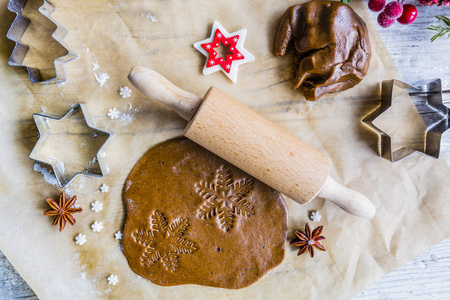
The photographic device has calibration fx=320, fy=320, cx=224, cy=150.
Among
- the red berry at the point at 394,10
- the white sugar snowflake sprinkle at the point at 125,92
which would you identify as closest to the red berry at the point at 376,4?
the red berry at the point at 394,10

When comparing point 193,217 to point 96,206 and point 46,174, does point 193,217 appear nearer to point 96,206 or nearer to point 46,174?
point 96,206

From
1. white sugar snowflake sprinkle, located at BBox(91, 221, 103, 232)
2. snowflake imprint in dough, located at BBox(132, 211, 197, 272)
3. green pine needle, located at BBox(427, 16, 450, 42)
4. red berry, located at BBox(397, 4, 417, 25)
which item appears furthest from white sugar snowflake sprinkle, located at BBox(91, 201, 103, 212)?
green pine needle, located at BBox(427, 16, 450, 42)

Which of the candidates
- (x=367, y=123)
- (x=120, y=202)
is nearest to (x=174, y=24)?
(x=120, y=202)

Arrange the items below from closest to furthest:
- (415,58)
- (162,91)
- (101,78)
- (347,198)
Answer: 1. (162,91)
2. (347,198)
3. (101,78)
4. (415,58)

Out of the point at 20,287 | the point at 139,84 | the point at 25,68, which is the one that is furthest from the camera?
the point at 20,287

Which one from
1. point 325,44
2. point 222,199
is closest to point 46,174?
point 222,199

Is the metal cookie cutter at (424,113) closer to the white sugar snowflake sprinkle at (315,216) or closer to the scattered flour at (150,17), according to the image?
the white sugar snowflake sprinkle at (315,216)

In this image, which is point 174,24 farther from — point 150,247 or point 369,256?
point 369,256
